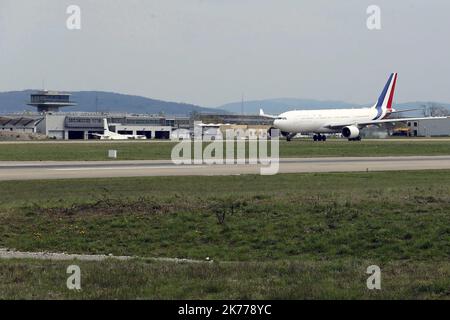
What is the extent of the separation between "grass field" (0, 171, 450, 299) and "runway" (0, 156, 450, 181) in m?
8.51

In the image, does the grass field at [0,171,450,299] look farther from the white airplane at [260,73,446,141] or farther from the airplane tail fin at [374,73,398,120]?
the airplane tail fin at [374,73,398,120]

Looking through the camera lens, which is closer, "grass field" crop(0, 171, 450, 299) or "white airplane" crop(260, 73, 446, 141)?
"grass field" crop(0, 171, 450, 299)

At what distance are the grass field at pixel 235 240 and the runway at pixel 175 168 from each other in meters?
8.51

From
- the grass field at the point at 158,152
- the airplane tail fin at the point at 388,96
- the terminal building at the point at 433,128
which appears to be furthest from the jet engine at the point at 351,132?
the terminal building at the point at 433,128

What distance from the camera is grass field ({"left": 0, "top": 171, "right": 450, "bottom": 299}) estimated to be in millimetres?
12367

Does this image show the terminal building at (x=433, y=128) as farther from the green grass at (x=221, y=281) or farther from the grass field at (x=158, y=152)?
the green grass at (x=221, y=281)

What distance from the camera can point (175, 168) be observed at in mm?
47812

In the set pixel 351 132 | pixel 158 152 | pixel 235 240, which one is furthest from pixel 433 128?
pixel 235 240

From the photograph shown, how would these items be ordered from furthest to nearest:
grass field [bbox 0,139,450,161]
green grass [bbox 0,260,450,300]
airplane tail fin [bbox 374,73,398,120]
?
airplane tail fin [bbox 374,73,398,120] → grass field [bbox 0,139,450,161] → green grass [bbox 0,260,450,300]

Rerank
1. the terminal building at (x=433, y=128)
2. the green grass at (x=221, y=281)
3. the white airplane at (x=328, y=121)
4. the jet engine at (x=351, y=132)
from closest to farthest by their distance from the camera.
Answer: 1. the green grass at (x=221, y=281)
2. the jet engine at (x=351, y=132)
3. the white airplane at (x=328, y=121)
4. the terminal building at (x=433, y=128)

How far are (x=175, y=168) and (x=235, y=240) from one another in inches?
1043

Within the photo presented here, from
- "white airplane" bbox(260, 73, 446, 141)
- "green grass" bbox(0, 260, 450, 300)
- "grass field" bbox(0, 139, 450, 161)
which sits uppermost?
"white airplane" bbox(260, 73, 446, 141)

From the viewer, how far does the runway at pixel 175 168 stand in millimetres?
42469

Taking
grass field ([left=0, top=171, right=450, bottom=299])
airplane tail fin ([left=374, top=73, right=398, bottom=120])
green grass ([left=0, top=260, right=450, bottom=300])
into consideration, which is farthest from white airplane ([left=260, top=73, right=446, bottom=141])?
green grass ([left=0, top=260, right=450, bottom=300])
